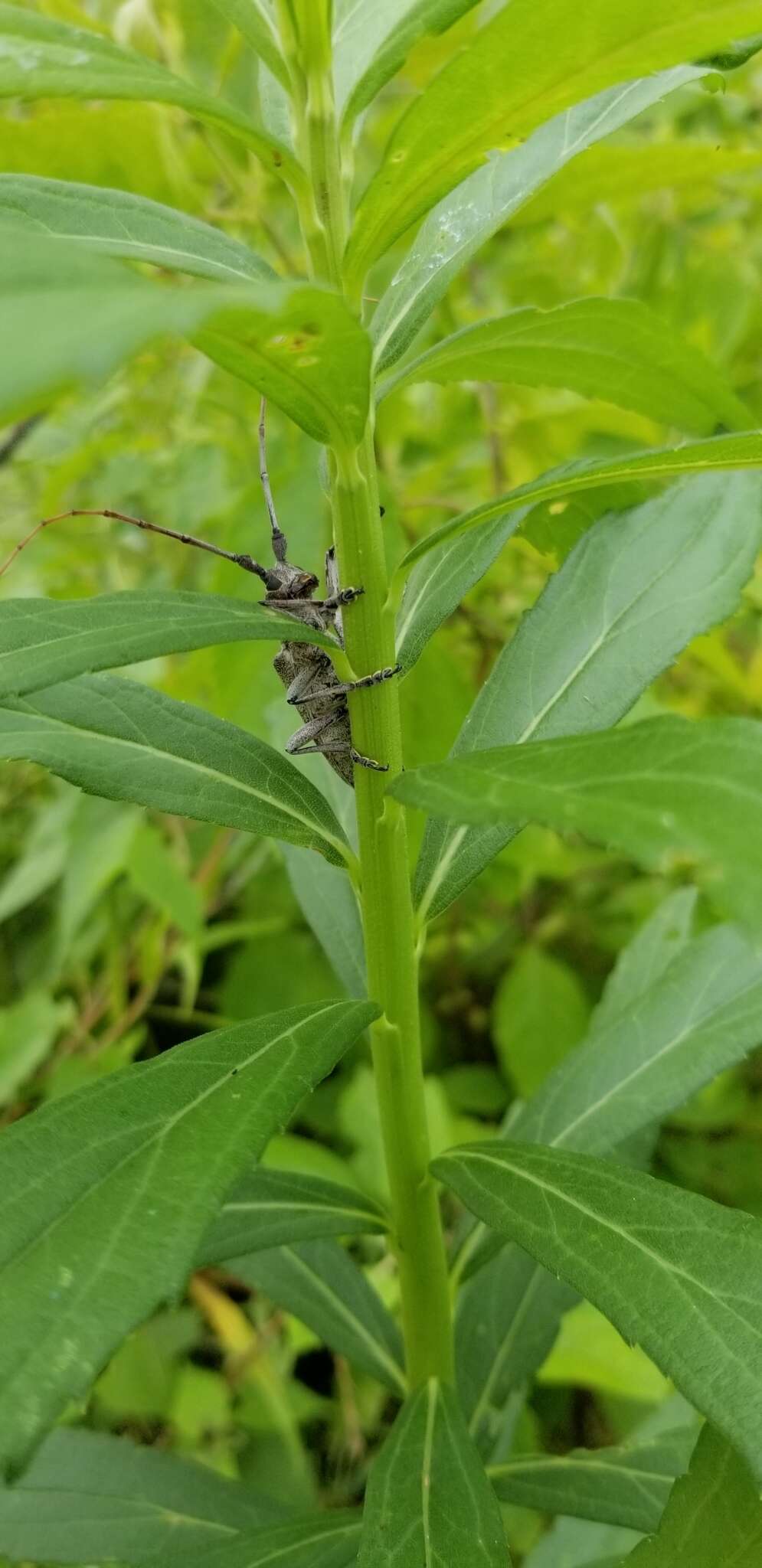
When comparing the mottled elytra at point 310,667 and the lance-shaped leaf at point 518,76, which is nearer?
the lance-shaped leaf at point 518,76

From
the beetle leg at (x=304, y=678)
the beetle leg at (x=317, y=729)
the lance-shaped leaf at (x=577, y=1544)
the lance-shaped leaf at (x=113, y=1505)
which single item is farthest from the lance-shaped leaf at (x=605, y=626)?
the lance-shaped leaf at (x=577, y=1544)

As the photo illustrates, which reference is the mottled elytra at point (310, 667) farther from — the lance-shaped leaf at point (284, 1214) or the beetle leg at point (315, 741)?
the lance-shaped leaf at point (284, 1214)

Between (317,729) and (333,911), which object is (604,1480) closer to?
(333,911)

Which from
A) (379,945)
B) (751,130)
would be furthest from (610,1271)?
(751,130)

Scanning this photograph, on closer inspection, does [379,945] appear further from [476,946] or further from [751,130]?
[751,130]

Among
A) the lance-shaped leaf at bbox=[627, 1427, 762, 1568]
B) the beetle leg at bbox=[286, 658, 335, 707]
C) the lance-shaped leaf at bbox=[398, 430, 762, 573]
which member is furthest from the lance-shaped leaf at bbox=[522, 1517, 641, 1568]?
the lance-shaped leaf at bbox=[398, 430, 762, 573]

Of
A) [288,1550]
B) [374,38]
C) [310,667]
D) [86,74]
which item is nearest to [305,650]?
[310,667]
